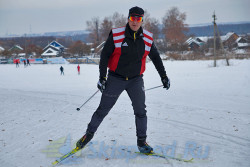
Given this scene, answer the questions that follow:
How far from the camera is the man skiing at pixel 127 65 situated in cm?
260

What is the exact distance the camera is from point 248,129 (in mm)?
3543

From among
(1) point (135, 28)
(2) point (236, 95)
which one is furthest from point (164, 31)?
(1) point (135, 28)

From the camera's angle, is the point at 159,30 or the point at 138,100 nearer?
the point at 138,100

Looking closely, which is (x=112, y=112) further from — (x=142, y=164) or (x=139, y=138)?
(x=142, y=164)

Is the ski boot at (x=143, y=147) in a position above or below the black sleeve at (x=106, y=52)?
below

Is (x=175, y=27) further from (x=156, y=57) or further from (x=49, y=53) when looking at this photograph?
(x=156, y=57)

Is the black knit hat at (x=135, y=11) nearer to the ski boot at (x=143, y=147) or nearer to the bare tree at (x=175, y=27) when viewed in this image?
the ski boot at (x=143, y=147)

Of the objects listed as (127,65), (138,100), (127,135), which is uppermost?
(127,65)

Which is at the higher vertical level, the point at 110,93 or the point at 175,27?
the point at 175,27

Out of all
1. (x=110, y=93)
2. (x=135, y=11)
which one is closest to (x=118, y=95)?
(x=110, y=93)

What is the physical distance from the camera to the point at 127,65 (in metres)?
2.69

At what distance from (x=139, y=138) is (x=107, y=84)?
81 cm

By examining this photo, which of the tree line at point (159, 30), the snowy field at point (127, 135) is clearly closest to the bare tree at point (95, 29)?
the tree line at point (159, 30)

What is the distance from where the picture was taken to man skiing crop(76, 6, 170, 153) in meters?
2.60
